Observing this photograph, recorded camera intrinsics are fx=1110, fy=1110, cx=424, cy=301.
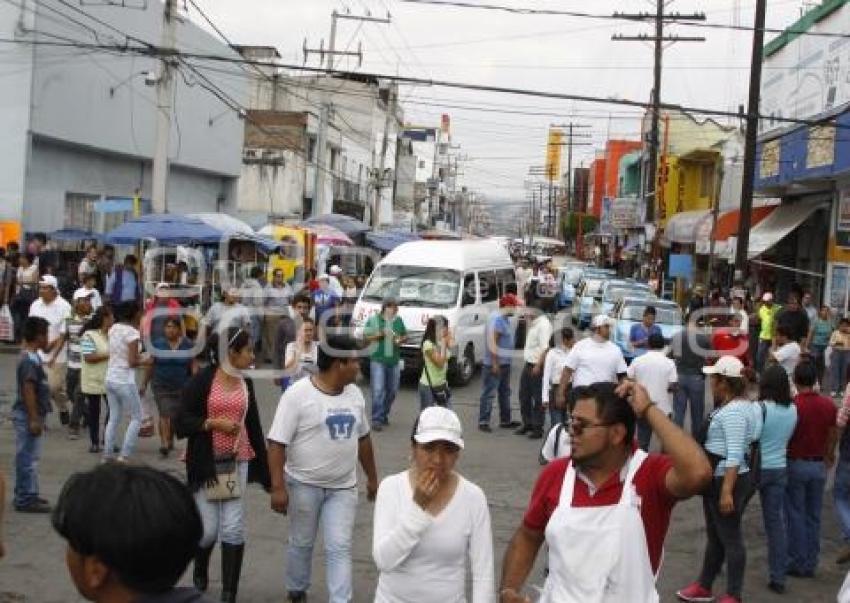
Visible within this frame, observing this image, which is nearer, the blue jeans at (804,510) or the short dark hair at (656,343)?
the blue jeans at (804,510)

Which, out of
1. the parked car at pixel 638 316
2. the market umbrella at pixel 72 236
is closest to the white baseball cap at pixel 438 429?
the parked car at pixel 638 316

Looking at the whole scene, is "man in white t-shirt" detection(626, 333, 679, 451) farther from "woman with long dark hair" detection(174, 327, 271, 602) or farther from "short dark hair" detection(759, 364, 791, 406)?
"woman with long dark hair" detection(174, 327, 271, 602)

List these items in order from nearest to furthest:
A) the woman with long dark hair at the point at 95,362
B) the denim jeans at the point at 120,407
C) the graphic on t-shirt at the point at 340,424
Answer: the graphic on t-shirt at the point at 340,424 → the denim jeans at the point at 120,407 → the woman with long dark hair at the point at 95,362

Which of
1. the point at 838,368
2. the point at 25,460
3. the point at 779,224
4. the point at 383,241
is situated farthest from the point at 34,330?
the point at 383,241

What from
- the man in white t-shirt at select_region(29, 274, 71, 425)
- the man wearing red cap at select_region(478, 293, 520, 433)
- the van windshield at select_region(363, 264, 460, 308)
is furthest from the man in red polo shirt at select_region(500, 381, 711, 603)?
the van windshield at select_region(363, 264, 460, 308)

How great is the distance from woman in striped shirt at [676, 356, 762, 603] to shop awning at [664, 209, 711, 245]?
29.7 m

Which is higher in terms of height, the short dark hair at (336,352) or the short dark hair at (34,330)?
the short dark hair at (336,352)

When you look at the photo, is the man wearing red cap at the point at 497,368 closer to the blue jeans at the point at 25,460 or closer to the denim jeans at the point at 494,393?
the denim jeans at the point at 494,393

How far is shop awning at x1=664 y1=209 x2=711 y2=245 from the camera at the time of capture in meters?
37.5

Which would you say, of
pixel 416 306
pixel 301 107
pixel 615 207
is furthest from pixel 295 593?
pixel 301 107

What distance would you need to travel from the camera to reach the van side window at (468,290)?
18875 mm

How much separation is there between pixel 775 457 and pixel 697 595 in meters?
1.11

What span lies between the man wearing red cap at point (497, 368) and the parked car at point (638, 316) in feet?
24.5

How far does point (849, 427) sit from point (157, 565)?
7.30 metres
